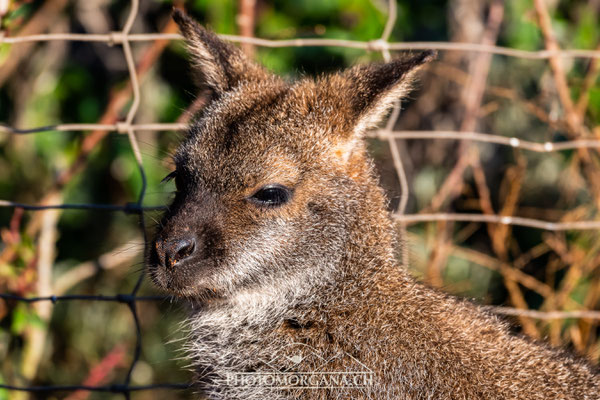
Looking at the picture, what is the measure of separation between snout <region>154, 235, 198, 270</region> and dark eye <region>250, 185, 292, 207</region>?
362 millimetres

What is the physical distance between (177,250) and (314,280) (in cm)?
66

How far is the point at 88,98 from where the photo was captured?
5500mm

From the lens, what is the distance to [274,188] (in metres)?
3.19

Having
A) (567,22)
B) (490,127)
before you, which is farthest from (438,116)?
(567,22)

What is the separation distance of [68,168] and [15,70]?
1.81m

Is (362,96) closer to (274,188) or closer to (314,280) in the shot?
(274,188)

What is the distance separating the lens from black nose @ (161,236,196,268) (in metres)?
3.02

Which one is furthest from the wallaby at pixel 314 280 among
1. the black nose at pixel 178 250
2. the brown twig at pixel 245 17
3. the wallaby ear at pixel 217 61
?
the brown twig at pixel 245 17

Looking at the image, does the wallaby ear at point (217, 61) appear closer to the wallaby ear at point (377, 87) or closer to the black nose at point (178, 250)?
the wallaby ear at point (377, 87)

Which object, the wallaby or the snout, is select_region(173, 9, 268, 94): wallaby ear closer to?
the wallaby

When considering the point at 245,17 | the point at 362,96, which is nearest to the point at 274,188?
the point at 362,96

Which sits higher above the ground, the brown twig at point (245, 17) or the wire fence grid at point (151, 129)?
the brown twig at point (245, 17)

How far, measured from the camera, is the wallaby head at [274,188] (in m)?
3.09

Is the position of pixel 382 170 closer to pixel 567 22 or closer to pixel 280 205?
Result: pixel 280 205
